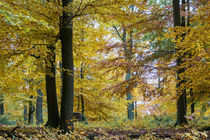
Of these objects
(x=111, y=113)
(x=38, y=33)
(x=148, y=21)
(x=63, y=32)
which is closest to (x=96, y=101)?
(x=111, y=113)

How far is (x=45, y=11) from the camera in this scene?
5168 millimetres

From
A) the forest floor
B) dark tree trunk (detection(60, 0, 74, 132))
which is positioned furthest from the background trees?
the forest floor

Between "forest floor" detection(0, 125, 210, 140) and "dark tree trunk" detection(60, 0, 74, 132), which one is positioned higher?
"dark tree trunk" detection(60, 0, 74, 132)

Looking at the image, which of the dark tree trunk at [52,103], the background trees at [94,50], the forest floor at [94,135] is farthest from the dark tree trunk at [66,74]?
the dark tree trunk at [52,103]

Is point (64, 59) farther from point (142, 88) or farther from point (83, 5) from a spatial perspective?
point (142, 88)

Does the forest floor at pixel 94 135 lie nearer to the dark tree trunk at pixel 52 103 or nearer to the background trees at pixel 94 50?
the background trees at pixel 94 50

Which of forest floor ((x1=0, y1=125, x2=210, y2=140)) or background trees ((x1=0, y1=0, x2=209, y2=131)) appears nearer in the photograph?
forest floor ((x1=0, y1=125, x2=210, y2=140))

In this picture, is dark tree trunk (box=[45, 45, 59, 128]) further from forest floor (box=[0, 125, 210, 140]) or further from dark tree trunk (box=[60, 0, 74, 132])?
forest floor (box=[0, 125, 210, 140])

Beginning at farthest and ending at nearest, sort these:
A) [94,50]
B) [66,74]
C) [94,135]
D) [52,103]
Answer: [94,50] < [52,103] < [66,74] < [94,135]

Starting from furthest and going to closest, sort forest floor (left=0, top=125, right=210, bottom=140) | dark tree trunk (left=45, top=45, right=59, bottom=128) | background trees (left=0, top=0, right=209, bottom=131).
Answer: dark tree trunk (left=45, top=45, right=59, bottom=128)
background trees (left=0, top=0, right=209, bottom=131)
forest floor (left=0, top=125, right=210, bottom=140)

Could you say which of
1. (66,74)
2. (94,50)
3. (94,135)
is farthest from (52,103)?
(94,50)

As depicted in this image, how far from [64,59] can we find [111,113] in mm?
8469

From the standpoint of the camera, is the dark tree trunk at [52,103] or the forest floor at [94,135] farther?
the dark tree trunk at [52,103]

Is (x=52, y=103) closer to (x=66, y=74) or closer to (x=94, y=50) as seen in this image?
(x=66, y=74)
